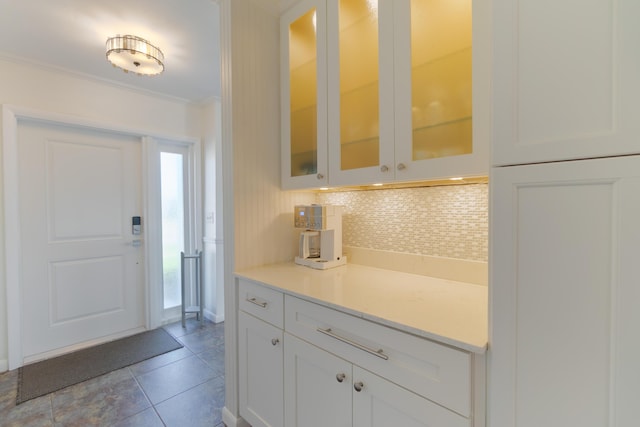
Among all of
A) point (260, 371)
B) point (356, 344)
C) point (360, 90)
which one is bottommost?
point (260, 371)

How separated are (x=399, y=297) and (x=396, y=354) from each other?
255 millimetres

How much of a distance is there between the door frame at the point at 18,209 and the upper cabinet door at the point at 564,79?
2950 mm

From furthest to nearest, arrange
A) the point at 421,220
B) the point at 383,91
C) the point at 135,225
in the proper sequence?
1. the point at 135,225
2. the point at 421,220
3. the point at 383,91

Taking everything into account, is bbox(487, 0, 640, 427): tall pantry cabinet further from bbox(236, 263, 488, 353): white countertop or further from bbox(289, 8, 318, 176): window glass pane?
bbox(289, 8, 318, 176): window glass pane

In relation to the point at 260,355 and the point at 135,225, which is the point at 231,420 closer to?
the point at 260,355

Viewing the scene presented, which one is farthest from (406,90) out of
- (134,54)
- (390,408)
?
(134,54)

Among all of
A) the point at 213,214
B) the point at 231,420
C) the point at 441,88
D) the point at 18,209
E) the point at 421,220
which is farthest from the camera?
the point at 213,214

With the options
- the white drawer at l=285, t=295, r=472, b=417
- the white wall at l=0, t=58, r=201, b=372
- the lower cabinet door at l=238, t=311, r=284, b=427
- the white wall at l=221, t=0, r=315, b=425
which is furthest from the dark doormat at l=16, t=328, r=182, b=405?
the white drawer at l=285, t=295, r=472, b=417

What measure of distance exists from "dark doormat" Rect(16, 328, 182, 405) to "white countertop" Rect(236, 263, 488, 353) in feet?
5.26

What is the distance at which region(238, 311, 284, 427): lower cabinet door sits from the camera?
131cm

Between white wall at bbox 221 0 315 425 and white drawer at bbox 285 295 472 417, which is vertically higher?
white wall at bbox 221 0 315 425

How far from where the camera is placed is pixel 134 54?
1.83 metres

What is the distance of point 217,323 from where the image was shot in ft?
9.86

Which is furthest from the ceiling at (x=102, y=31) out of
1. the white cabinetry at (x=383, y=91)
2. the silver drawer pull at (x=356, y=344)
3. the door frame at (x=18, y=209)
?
the silver drawer pull at (x=356, y=344)
